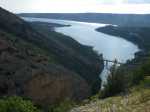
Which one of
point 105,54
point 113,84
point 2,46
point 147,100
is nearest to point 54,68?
point 2,46

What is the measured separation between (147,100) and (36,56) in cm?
4900

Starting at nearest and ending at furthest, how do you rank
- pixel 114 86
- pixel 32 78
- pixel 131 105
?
1. pixel 131 105
2. pixel 114 86
3. pixel 32 78

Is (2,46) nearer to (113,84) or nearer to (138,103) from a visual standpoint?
(113,84)

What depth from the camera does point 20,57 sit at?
54.0 meters

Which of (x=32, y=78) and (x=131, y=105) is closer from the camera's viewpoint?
(x=131, y=105)

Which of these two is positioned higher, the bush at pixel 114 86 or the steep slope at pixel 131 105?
the steep slope at pixel 131 105

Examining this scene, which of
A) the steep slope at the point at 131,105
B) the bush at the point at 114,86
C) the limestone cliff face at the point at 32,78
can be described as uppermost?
the steep slope at the point at 131,105

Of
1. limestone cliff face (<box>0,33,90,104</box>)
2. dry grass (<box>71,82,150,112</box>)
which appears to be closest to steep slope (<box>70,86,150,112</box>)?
dry grass (<box>71,82,150,112</box>)

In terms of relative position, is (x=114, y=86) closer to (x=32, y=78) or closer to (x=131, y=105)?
(x=131, y=105)

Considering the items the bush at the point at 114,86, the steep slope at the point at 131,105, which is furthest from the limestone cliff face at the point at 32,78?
the steep slope at the point at 131,105

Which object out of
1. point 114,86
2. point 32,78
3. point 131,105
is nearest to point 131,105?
point 131,105

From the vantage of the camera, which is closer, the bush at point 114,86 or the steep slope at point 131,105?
the steep slope at point 131,105

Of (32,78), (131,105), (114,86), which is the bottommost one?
(32,78)

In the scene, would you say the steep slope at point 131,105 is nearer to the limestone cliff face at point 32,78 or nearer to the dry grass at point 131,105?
the dry grass at point 131,105
